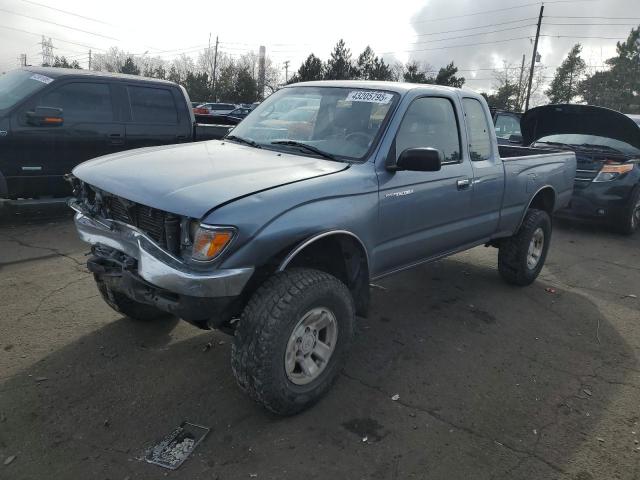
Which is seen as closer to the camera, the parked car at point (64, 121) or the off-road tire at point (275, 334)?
the off-road tire at point (275, 334)

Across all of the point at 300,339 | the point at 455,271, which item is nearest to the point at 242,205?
the point at 300,339

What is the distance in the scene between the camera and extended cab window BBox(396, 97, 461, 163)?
12.6 feet

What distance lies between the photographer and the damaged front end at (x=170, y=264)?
104 inches

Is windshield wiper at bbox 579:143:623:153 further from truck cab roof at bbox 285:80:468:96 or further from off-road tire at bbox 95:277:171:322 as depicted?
off-road tire at bbox 95:277:171:322

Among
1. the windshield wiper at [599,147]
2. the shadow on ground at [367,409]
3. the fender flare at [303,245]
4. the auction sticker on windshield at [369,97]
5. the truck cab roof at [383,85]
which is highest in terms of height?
the truck cab roof at [383,85]

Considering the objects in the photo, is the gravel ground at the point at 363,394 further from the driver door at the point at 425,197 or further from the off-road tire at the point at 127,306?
the driver door at the point at 425,197

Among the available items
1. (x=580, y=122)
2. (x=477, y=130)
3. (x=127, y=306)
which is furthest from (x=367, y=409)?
(x=580, y=122)

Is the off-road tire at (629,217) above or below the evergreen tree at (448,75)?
below

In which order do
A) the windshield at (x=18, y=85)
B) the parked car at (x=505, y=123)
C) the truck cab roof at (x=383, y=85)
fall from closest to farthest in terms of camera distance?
the truck cab roof at (x=383, y=85)
the windshield at (x=18, y=85)
the parked car at (x=505, y=123)

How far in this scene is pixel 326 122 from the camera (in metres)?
3.91

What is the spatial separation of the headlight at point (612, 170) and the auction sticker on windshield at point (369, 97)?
228 inches

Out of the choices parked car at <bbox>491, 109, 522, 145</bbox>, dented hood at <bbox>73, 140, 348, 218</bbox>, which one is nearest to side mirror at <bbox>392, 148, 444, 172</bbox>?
dented hood at <bbox>73, 140, 348, 218</bbox>

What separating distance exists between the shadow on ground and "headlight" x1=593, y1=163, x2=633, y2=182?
4.45 m

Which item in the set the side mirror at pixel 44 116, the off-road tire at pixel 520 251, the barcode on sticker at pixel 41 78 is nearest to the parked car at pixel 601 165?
the off-road tire at pixel 520 251
